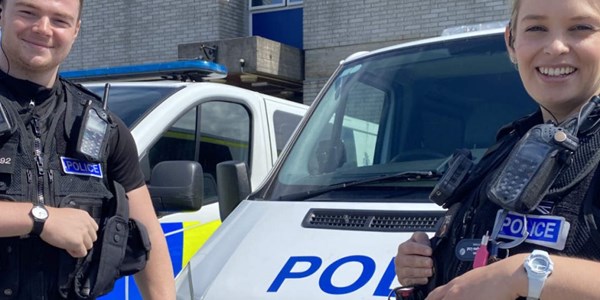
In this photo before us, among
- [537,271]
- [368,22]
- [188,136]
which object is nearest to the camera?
[537,271]

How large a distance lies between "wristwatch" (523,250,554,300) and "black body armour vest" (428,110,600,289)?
0.08 metres

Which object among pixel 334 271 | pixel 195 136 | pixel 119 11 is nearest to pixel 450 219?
pixel 334 271

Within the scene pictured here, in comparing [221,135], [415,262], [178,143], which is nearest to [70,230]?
[415,262]

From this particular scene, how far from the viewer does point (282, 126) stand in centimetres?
468

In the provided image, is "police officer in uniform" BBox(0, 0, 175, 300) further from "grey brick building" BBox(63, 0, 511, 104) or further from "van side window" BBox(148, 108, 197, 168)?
"grey brick building" BBox(63, 0, 511, 104)

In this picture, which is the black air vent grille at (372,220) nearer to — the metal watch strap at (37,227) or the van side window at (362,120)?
the van side window at (362,120)

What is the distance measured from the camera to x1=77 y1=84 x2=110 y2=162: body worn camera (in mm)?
2078

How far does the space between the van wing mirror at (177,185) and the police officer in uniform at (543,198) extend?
1.57 m

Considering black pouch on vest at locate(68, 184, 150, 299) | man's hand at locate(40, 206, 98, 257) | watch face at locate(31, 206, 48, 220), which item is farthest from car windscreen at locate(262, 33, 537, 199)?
watch face at locate(31, 206, 48, 220)

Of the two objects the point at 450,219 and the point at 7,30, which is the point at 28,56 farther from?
the point at 450,219

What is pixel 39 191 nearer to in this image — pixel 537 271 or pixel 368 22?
pixel 537 271

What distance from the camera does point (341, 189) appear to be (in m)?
2.72

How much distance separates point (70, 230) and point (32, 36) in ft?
1.83

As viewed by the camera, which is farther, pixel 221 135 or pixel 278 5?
pixel 278 5
